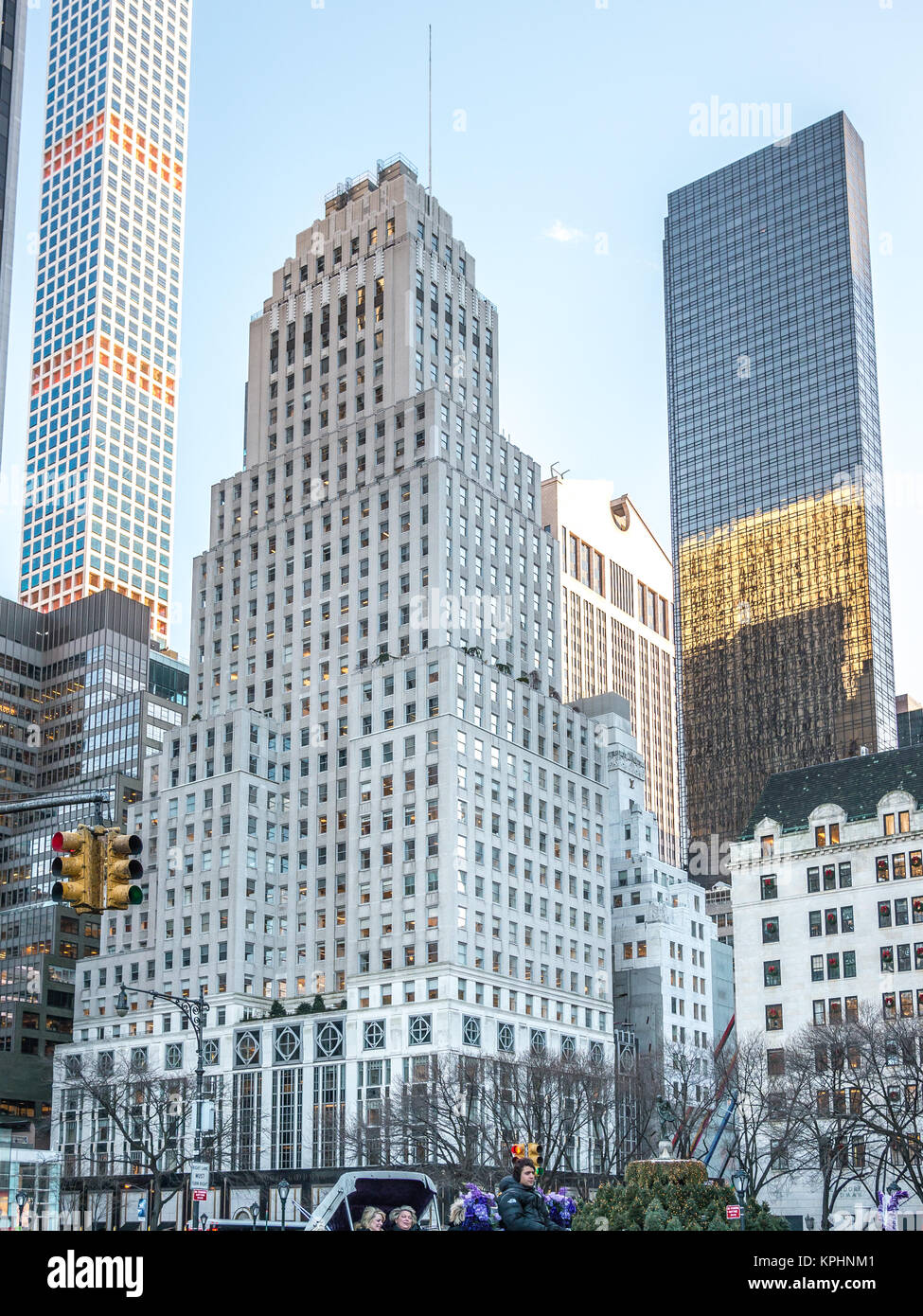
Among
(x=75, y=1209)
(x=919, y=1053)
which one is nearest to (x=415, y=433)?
(x=75, y=1209)

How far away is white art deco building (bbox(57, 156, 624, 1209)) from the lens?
128750 millimetres

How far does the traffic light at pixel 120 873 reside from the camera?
24.1m

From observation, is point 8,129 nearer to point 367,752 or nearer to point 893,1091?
point 367,752

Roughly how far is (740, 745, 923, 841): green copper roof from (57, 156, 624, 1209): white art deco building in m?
30.2

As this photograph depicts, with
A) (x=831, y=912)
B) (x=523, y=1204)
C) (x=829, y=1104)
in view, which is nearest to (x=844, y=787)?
(x=831, y=912)

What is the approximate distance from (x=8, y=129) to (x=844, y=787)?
7815cm

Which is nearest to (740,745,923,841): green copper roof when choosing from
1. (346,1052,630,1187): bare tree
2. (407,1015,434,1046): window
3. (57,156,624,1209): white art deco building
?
(346,1052,630,1187): bare tree

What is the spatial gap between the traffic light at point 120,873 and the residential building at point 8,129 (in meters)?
99.1

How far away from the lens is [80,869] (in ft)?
78.6

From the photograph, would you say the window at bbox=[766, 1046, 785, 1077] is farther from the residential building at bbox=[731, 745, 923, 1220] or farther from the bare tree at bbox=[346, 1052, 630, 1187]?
the bare tree at bbox=[346, 1052, 630, 1187]

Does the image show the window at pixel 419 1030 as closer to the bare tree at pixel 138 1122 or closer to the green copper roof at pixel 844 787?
the bare tree at pixel 138 1122

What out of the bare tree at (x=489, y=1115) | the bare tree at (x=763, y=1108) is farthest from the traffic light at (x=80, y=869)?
the bare tree at (x=489, y=1115)

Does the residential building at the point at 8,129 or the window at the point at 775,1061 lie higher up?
the residential building at the point at 8,129
